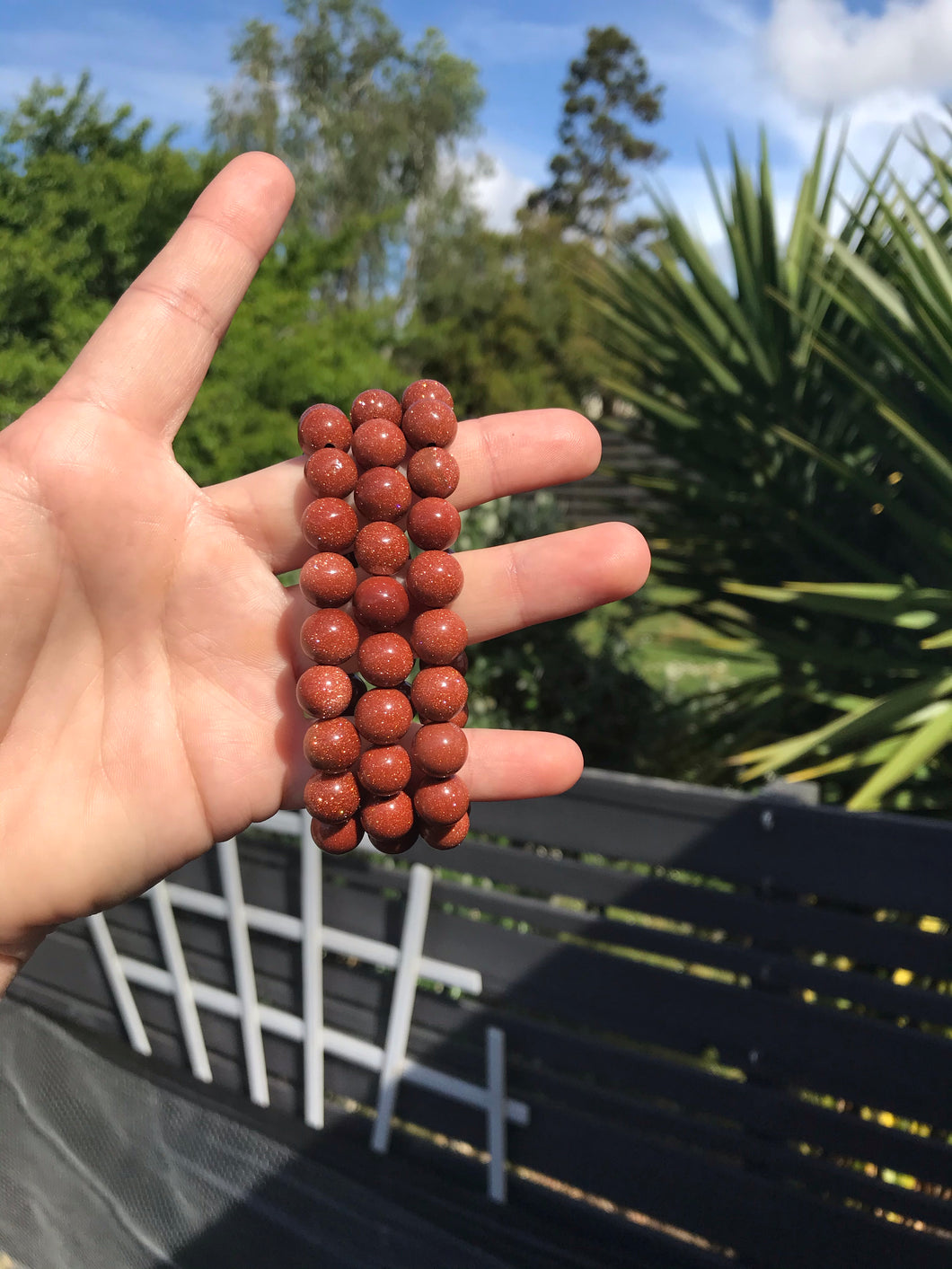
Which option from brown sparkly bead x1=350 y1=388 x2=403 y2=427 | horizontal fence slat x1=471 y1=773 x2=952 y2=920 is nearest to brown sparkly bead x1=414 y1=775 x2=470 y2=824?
brown sparkly bead x1=350 y1=388 x2=403 y2=427

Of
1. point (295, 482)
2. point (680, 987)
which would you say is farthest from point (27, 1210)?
point (295, 482)

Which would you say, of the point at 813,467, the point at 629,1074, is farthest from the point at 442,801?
the point at 813,467

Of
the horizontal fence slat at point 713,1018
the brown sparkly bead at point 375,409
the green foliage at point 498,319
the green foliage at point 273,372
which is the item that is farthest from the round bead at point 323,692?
the green foliage at point 498,319

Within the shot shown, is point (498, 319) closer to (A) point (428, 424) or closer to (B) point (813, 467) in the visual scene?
(B) point (813, 467)

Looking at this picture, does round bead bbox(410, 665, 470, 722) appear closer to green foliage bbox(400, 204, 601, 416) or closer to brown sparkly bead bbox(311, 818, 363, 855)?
brown sparkly bead bbox(311, 818, 363, 855)

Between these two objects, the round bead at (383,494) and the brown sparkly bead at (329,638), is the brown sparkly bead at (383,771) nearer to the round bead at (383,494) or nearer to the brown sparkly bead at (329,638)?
the brown sparkly bead at (329,638)

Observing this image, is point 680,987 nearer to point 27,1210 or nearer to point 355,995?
point 355,995

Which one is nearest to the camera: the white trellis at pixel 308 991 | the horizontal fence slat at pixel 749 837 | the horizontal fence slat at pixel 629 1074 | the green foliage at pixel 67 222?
the horizontal fence slat at pixel 749 837
